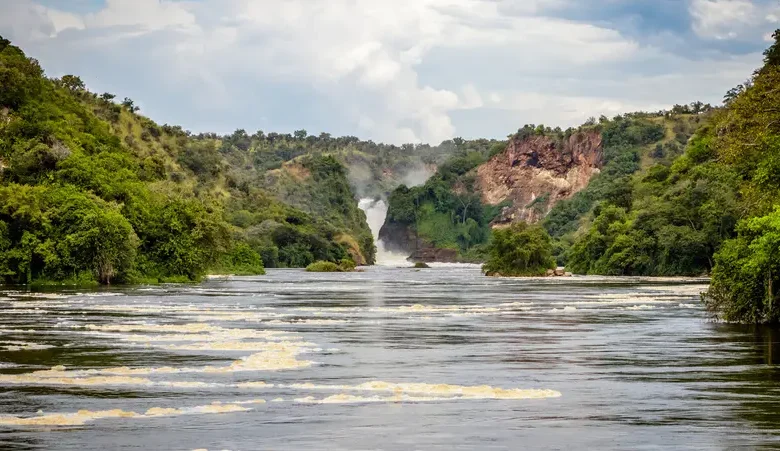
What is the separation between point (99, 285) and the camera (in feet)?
278

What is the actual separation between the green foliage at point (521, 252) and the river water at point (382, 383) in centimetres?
8483

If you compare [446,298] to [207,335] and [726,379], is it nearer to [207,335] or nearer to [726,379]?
[207,335]

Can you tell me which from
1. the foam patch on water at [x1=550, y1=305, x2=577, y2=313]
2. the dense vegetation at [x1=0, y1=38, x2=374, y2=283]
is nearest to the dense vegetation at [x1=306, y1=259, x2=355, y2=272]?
the dense vegetation at [x1=0, y1=38, x2=374, y2=283]

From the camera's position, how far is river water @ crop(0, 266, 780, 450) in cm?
1767

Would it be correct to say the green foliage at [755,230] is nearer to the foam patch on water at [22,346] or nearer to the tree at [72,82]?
the foam patch on water at [22,346]

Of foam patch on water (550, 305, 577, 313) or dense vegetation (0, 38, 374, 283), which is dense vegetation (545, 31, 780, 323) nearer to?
foam patch on water (550, 305, 577, 313)

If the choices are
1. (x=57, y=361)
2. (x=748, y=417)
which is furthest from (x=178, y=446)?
(x=57, y=361)

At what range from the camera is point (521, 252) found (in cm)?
13075

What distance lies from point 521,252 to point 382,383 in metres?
108

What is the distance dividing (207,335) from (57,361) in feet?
28.9

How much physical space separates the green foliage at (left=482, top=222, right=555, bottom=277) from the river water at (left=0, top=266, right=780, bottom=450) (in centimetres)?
8483

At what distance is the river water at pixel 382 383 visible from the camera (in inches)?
696

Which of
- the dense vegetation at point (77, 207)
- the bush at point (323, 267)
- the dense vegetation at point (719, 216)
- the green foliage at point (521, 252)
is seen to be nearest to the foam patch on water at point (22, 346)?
the dense vegetation at point (719, 216)

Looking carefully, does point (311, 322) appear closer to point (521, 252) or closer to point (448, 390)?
point (448, 390)
